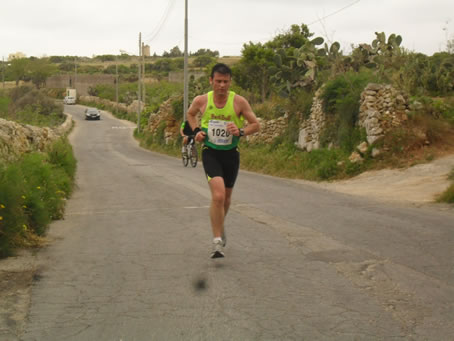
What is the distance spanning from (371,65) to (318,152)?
409 centimetres

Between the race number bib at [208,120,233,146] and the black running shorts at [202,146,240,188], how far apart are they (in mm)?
126

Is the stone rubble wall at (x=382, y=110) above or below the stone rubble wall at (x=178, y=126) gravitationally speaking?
above

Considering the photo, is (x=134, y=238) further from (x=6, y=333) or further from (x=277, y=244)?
(x=6, y=333)

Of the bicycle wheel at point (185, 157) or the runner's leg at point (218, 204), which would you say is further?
the bicycle wheel at point (185, 157)

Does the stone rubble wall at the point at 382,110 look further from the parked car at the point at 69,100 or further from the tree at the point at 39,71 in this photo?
the tree at the point at 39,71

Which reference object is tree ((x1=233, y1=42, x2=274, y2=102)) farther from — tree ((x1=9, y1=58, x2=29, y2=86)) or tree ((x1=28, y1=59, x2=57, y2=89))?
tree ((x1=9, y1=58, x2=29, y2=86))

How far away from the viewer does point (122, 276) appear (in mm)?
5988

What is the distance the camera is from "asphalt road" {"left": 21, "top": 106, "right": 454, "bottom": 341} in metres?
4.46

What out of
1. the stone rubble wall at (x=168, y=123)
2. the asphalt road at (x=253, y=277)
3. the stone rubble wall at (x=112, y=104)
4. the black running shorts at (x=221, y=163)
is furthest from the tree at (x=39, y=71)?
the black running shorts at (x=221, y=163)

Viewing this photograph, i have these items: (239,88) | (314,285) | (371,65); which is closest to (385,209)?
(314,285)

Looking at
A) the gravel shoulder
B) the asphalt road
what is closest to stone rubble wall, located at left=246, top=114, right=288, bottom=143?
the gravel shoulder

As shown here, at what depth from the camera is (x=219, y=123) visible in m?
6.77

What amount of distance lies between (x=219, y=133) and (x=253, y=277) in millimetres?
1687

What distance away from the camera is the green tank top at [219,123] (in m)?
6.78
